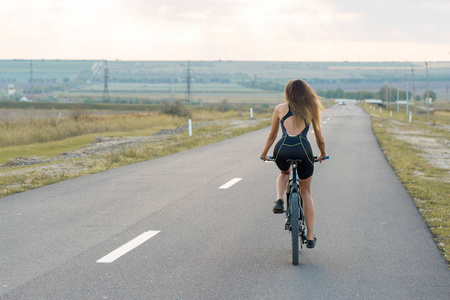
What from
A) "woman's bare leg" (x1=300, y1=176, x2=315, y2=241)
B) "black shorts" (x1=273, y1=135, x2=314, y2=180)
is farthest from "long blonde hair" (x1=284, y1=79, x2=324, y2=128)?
"woman's bare leg" (x1=300, y1=176, x2=315, y2=241)

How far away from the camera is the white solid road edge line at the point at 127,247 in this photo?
616 centimetres

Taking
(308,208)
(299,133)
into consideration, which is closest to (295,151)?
(299,133)

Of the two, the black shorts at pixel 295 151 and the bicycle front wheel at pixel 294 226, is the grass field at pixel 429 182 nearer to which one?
the bicycle front wheel at pixel 294 226

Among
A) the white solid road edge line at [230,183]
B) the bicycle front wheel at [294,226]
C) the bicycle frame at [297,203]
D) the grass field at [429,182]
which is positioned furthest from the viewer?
the white solid road edge line at [230,183]

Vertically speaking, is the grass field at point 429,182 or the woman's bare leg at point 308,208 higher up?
the woman's bare leg at point 308,208

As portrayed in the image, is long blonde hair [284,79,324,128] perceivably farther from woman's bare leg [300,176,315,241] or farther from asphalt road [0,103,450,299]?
asphalt road [0,103,450,299]

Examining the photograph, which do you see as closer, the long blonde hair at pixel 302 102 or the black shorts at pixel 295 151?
the black shorts at pixel 295 151

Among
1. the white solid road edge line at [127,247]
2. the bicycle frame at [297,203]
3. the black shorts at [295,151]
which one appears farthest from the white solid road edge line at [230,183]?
the black shorts at [295,151]

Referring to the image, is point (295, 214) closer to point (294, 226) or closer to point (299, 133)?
point (294, 226)

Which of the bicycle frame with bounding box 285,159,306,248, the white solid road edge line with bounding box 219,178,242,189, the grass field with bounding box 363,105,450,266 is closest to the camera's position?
the bicycle frame with bounding box 285,159,306,248

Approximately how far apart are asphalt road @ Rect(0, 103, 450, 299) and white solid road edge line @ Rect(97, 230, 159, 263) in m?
0.02

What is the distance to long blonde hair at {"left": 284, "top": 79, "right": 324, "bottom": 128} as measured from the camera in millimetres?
6066

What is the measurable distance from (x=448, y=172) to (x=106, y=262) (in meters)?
11.7

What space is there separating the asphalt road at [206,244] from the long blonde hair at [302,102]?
5.01 ft
